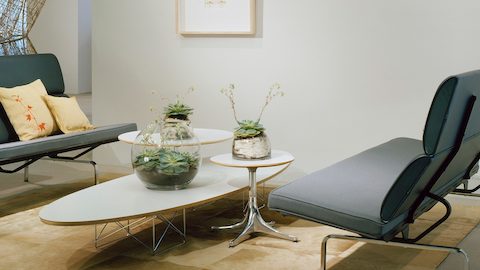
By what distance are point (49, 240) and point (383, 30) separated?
2.63 m

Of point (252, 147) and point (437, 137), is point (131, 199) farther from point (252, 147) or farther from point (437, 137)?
point (437, 137)

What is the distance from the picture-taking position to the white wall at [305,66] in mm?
4863

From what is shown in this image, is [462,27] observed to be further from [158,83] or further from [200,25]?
[158,83]

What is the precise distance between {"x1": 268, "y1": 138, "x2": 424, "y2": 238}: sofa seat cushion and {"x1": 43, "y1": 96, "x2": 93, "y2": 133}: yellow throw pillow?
7.30 feet

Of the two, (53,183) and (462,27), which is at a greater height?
(462,27)

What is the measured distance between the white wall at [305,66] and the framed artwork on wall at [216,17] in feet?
0.22

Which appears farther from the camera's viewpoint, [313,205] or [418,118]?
[418,118]

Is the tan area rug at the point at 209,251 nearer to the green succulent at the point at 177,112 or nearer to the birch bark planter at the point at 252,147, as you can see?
the birch bark planter at the point at 252,147

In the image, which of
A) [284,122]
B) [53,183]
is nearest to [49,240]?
[53,183]

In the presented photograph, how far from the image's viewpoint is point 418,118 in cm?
492

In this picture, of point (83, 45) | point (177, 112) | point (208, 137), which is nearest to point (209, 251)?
point (208, 137)

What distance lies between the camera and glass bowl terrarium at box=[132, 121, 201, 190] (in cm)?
375

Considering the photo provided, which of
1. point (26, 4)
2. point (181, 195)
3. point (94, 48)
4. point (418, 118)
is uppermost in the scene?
point (26, 4)

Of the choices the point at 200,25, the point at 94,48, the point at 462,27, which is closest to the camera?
the point at 462,27
